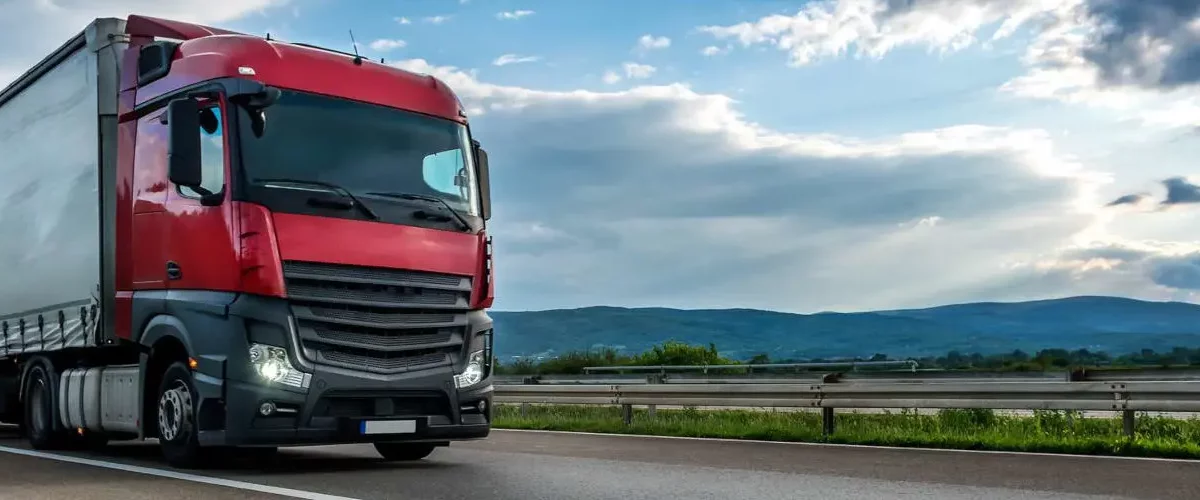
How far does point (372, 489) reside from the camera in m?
9.11

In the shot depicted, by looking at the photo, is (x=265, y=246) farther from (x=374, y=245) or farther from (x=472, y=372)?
(x=472, y=372)

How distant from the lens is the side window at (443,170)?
1115cm

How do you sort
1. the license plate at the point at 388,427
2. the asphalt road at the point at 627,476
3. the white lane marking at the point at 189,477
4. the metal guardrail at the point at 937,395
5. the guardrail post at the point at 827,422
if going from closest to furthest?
the white lane marking at the point at 189,477 → the asphalt road at the point at 627,476 → the license plate at the point at 388,427 → the metal guardrail at the point at 937,395 → the guardrail post at the point at 827,422

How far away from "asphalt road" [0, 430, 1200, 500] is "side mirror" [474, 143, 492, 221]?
91.9 inches

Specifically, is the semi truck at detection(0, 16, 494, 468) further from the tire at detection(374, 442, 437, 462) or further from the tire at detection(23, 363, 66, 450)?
the tire at detection(23, 363, 66, 450)

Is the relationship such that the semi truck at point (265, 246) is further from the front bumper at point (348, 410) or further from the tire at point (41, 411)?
the tire at point (41, 411)

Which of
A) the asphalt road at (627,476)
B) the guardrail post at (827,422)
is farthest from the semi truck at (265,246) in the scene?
the guardrail post at (827,422)

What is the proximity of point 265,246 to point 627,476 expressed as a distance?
338cm

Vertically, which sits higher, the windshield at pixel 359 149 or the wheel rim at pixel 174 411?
the windshield at pixel 359 149

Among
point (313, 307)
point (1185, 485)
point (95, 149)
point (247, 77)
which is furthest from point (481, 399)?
point (1185, 485)

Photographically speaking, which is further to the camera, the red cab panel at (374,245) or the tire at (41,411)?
the tire at (41,411)

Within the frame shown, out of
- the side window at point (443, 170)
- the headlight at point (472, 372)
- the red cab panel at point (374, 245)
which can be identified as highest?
the side window at point (443, 170)

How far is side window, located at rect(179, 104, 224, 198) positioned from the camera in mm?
10164

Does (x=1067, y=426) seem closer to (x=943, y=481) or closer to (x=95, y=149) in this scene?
(x=943, y=481)
